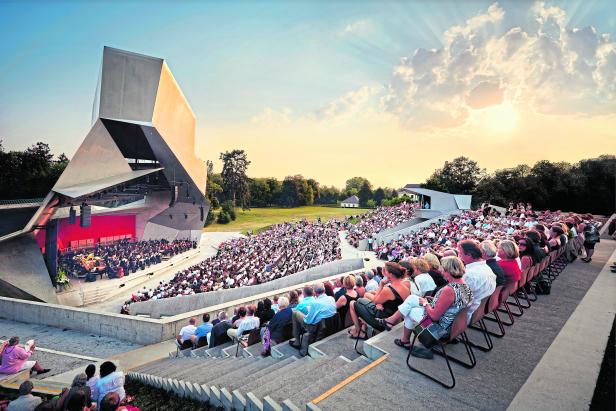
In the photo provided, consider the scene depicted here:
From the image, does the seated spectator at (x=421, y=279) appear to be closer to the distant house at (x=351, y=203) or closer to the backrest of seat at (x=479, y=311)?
the backrest of seat at (x=479, y=311)

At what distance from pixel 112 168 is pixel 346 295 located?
16553 mm

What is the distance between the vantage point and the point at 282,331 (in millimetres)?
4379

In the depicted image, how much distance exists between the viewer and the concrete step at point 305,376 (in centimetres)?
258

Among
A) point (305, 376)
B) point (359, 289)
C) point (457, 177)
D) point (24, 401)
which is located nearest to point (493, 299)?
point (359, 289)

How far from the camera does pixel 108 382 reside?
348 centimetres

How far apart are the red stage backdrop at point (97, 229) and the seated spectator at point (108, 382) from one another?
791 inches

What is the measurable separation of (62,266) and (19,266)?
3.85m

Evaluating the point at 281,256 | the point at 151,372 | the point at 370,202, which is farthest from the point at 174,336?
the point at 370,202

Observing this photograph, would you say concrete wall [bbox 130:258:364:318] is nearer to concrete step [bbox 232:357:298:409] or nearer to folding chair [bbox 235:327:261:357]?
folding chair [bbox 235:327:261:357]

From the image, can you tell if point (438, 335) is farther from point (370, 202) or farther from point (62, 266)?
point (370, 202)

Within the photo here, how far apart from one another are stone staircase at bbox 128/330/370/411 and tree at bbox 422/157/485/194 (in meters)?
43.1

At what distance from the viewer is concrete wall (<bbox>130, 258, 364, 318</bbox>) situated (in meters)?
10.2

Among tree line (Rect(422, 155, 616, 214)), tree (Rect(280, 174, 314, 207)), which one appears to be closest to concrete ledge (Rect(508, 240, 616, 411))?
tree line (Rect(422, 155, 616, 214))

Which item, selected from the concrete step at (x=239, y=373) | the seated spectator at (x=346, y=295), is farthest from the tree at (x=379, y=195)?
the concrete step at (x=239, y=373)
